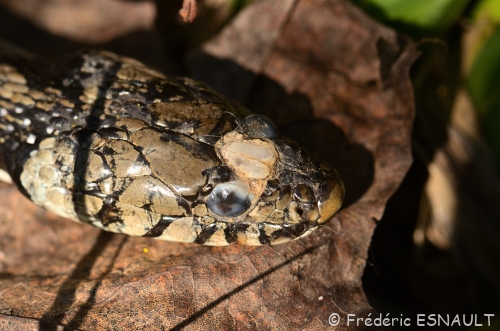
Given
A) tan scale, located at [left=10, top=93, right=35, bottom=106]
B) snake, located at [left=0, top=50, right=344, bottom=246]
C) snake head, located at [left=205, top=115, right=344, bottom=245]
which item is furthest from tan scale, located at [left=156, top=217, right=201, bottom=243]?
tan scale, located at [left=10, top=93, right=35, bottom=106]

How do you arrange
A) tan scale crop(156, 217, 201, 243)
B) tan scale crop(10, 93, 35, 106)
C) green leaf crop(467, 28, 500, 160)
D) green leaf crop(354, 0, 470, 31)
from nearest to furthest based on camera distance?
tan scale crop(156, 217, 201, 243) → tan scale crop(10, 93, 35, 106) → green leaf crop(354, 0, 470, 31) → green leaf crop(467, 28, 500, 160)

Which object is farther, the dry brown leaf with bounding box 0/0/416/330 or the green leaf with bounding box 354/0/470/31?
the green leaf with bounding box 354/0/470/31

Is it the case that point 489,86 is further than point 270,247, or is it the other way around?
point 489,86

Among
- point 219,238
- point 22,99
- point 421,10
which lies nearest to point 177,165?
point 219,238

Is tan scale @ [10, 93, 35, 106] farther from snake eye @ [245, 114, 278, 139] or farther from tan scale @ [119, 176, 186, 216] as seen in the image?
snake eye @ [245, 114, 278, 139]

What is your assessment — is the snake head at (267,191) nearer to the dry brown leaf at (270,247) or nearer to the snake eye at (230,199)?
the snake eye at (230,199)

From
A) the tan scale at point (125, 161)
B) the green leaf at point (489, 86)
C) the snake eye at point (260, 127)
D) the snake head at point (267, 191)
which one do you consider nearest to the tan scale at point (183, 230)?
the snake head at point (267, 191)

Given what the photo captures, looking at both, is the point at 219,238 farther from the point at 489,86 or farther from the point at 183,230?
the point at 489,86

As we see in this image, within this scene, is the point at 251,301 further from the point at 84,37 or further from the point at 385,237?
the point at 84,37
